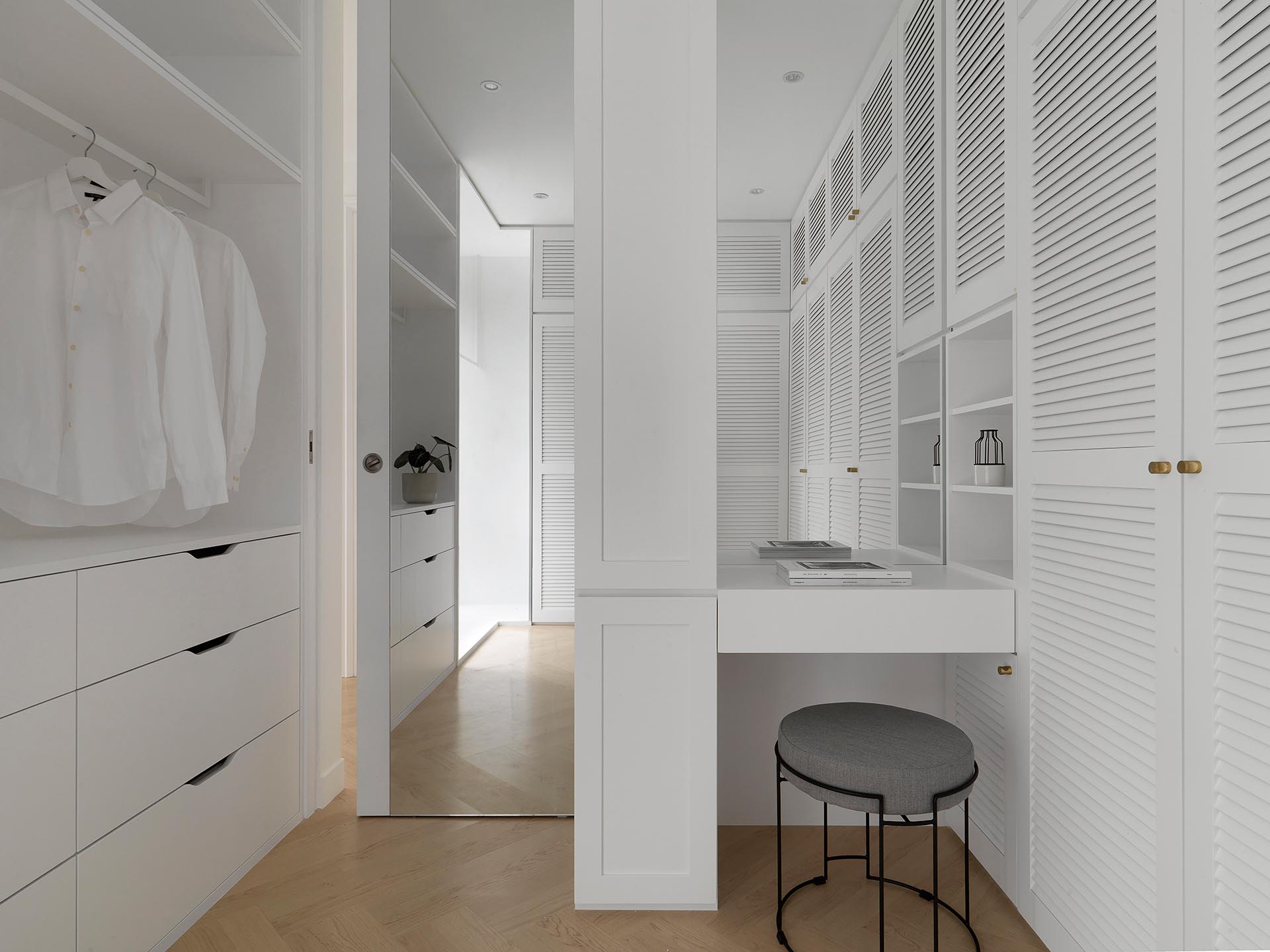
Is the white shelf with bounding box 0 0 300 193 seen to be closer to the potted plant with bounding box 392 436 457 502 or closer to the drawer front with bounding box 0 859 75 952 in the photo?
the potted plant with bounding box 392 436 457 502

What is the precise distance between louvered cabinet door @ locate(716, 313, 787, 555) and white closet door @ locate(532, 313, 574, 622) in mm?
2400

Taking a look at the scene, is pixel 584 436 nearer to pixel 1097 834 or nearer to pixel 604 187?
pixel 604 187

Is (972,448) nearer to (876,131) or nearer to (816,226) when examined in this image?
(876,131)

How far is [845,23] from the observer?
2.49 meters

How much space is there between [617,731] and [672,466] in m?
0.63

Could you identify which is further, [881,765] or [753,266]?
[753,266]

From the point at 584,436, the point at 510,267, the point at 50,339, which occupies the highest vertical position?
the point at 510,267

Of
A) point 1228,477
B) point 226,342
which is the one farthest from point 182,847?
point 1228,477

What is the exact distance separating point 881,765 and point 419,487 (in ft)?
5.01

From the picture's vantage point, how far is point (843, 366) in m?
3.25

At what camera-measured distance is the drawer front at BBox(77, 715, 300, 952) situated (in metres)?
1.38

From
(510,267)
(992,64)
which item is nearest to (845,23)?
(992,64)

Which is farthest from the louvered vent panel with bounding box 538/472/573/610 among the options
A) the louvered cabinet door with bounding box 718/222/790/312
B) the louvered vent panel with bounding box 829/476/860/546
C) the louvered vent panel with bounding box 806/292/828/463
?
the louvered cabinet door with bounding box 718/222/790/312

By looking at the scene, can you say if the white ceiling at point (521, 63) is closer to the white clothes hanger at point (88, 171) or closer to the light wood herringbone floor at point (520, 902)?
the white clothes hanger at point (88, 171)
